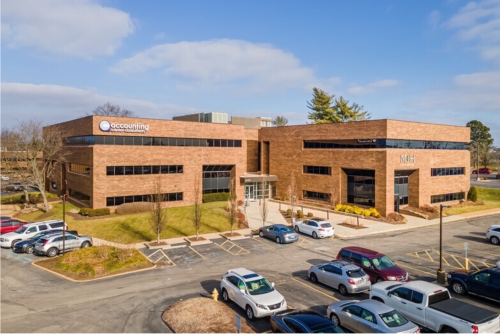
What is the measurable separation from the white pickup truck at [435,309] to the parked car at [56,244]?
2265 centimetres

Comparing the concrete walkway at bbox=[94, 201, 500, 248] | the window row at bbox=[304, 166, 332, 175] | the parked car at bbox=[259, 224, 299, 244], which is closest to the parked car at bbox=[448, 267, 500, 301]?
the parked car at bbox=[259, 224, 299, 244]

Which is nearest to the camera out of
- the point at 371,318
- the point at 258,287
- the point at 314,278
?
the point at 371,318

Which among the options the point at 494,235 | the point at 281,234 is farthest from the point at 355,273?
the point at 494,235

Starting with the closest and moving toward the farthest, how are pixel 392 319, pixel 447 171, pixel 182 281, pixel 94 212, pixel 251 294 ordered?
pixel 392 319 < pixel 251 294 < pixel 182 281 < pixel 94 212 < pixel 447 171

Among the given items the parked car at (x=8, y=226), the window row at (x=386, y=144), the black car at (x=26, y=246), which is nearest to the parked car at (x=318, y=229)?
the window row at (x=386, y=144)

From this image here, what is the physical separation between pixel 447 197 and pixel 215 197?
3240cm

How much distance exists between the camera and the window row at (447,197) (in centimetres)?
4772

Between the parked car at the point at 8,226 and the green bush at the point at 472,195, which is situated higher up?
the green bush at the point at 472,195

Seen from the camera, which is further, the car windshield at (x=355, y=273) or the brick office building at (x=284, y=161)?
the brick office building at (x=284, y=161)

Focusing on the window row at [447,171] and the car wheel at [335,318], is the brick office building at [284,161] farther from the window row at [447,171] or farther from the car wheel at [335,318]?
the car wheel at [335,318]

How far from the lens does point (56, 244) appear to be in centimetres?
2709

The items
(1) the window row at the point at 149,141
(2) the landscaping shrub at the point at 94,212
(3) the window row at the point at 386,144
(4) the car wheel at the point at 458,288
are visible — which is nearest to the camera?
(4) the car wheel at the point at 458,288

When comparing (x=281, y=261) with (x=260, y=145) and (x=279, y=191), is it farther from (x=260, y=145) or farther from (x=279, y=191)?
(x=260, y=145)

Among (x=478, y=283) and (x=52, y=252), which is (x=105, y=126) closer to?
(x=52, y=252)
